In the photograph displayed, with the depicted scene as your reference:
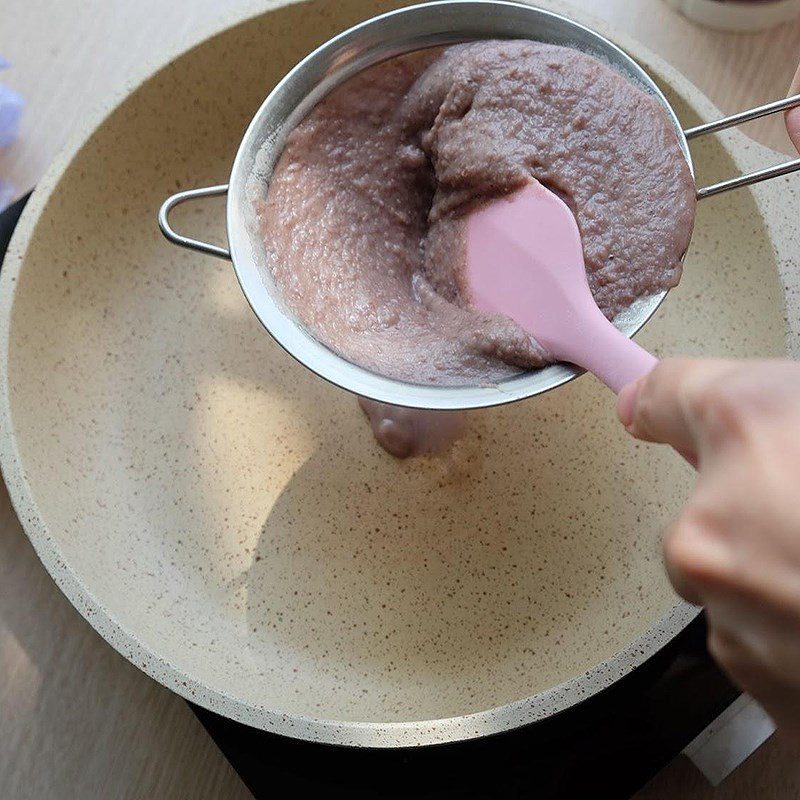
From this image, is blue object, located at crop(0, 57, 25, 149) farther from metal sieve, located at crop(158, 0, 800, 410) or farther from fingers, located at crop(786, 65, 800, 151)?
→ fingers, located at crop(786, 65, 800, 151)

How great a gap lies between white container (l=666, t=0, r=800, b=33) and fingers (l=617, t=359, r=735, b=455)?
27.7 inches

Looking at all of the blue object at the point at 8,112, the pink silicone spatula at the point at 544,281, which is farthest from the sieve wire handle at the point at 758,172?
the blue object at the point at 8,112

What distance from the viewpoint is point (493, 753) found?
2.68ft

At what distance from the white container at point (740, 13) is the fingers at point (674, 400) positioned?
70 centimetres

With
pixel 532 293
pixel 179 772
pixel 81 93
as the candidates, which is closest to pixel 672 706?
pixel 532 293

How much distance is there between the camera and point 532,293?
748 millimetres

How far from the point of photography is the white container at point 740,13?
3.51 ft

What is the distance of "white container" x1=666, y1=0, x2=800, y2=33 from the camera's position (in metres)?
1.07

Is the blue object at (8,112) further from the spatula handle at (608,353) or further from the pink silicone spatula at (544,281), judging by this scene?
the spatula handle at (608,353)

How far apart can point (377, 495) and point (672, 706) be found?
13.6 inches

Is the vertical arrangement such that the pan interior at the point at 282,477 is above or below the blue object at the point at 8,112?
below

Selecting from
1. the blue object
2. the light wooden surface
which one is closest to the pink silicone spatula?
the light wooden surface

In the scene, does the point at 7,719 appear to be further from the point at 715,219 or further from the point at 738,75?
the point at 738,75

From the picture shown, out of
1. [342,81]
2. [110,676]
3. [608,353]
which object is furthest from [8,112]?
[608,353]
